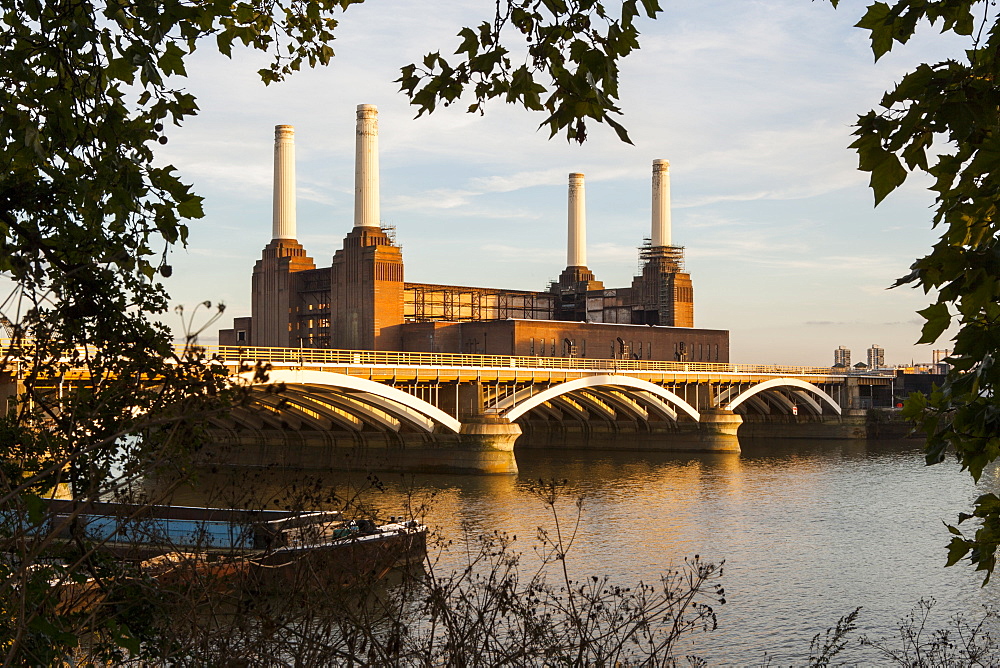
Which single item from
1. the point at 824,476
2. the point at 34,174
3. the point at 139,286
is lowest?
the point at 824,476

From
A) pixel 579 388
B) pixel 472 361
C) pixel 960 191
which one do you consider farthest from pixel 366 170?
pixel 960 191

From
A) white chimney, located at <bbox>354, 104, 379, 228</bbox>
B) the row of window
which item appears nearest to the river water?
the row of window

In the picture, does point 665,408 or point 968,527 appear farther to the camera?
point 665,408

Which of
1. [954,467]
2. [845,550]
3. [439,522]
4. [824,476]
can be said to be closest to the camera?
[845,550]

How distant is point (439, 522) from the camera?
1158 inches

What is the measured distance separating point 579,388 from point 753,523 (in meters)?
21.3

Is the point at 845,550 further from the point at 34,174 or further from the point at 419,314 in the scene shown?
the point at 419,314

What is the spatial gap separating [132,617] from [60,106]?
11.5 ft

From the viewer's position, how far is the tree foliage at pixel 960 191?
11.9 ft

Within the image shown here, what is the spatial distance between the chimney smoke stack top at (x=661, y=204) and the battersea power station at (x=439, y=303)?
0.09m

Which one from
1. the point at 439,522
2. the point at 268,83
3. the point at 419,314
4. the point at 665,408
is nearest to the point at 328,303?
the point at 419,314

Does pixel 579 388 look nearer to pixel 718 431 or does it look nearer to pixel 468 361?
pixel 468 361

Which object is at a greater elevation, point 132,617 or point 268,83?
point 268,83

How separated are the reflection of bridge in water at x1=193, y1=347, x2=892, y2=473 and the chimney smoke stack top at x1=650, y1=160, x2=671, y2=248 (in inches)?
903
